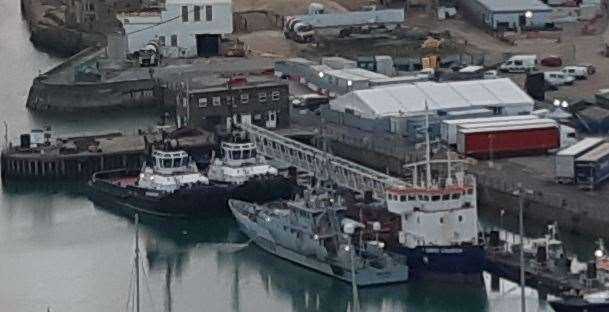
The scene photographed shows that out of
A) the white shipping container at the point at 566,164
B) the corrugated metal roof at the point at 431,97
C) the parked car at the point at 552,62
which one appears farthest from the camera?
the parked car at the point at 552,62

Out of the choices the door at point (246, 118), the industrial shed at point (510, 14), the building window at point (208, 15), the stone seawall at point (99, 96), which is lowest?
the stone seawall at point (99, 96)

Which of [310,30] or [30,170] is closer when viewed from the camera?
[30,170]

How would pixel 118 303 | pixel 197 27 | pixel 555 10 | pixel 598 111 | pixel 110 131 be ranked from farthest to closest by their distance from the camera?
pixel 555 10
pixel 197 27
pixel 110 131
pixel 598 111
pixel 118 303

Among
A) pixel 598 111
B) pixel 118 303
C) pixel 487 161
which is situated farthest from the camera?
pixel 598 111

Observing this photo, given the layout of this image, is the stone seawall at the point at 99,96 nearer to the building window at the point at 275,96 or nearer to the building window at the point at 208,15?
the building window at the point at 208,15

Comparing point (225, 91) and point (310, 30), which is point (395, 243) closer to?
point (225, 91)

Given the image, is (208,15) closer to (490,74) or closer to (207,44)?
(207,44)

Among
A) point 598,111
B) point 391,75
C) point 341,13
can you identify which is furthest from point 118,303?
point 341,13

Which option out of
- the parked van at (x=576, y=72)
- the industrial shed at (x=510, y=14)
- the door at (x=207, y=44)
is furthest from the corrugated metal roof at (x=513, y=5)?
the parked van at (x=576, y=72)
